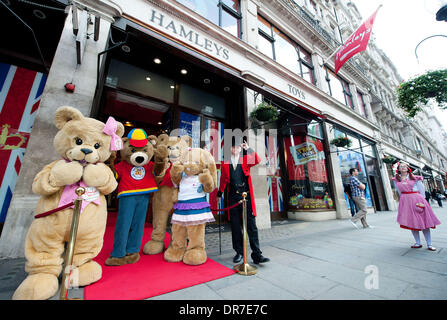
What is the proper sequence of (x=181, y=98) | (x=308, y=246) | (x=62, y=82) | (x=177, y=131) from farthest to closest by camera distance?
(x=181, y=98), (x=177, y=131), (x=308, y=246), (x=62, y=82)

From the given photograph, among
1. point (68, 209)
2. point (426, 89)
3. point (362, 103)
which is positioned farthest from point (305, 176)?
point (362, 103)

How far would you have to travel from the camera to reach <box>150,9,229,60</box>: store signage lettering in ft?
16.4

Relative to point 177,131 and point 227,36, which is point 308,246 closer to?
point 177,131

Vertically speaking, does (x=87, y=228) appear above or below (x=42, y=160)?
below

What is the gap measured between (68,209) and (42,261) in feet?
1.72

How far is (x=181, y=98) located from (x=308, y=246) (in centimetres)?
573

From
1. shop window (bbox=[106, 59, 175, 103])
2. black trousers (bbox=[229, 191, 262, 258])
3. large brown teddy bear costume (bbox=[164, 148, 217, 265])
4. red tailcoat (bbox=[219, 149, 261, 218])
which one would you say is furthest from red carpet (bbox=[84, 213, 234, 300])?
shop window (bbox=[106, 59, 175, 103])

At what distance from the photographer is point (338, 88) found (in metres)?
12.5

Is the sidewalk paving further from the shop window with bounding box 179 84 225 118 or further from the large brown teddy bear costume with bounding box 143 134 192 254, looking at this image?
the shop window with bounding box 179 84 225 118

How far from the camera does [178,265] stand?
8.77ft

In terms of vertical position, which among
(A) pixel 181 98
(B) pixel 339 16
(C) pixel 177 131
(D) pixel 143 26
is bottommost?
(C) pixel 177 131

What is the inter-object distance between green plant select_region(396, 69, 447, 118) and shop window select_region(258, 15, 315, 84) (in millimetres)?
4695

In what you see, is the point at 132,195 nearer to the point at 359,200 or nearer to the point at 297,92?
the point at 359,200
